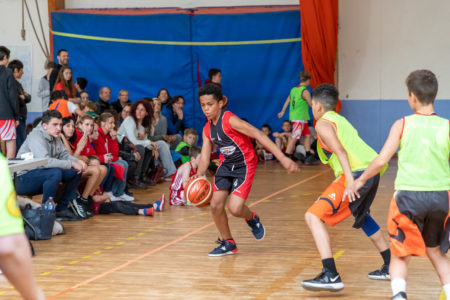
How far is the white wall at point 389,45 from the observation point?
1262 cm

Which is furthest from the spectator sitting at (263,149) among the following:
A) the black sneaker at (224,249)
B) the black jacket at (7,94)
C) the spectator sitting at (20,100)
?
the black sneaker at (224,249)

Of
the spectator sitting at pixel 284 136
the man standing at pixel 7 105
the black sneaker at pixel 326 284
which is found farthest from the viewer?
the spectator sitting at pixel 284 136

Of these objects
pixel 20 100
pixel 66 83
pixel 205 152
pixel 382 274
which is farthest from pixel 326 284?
pixel 66 83

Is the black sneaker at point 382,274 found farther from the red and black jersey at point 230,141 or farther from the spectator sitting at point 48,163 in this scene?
the spectator sitting at point 48,163

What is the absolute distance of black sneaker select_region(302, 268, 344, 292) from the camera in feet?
13.8

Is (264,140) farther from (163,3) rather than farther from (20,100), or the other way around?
(163,3)

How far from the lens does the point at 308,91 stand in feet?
40.7

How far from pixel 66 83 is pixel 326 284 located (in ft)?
24.2

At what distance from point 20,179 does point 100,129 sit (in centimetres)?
171

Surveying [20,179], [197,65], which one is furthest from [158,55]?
[20,179]

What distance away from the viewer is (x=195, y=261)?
17.4ft

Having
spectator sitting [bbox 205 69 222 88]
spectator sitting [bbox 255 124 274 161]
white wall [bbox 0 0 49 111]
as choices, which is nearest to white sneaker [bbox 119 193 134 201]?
spectator sitting [bbox 205 69 222 88]

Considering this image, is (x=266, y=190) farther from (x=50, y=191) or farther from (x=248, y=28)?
(x=248, y=28)

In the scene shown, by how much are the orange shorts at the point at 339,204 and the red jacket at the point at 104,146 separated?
409cm
